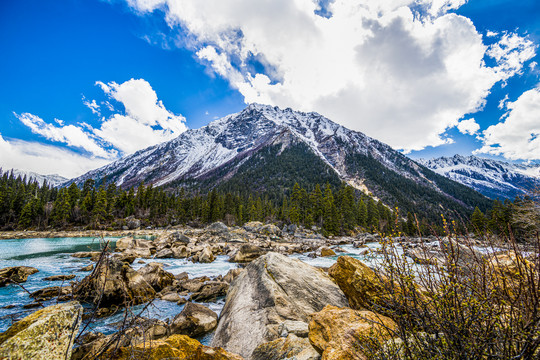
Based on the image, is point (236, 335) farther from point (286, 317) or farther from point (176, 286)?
point (176, 286)

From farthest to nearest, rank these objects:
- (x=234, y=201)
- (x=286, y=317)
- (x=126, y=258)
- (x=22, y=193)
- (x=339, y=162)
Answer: (x=339, y=162), (x=234, y=201), (x=22, y=193), (x=126, y=258), (x=286, y=317)

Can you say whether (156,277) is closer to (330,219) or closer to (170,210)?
(330,219)

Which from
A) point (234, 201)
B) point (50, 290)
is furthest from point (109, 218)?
point (50, 290)

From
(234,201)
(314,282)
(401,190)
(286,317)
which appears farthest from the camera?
(401,190)

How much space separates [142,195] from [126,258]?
68.7 m

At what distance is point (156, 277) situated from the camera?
12.3 meters

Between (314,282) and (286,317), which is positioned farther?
(314,282)

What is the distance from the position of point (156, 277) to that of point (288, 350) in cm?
1077

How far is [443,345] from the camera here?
239 centimetres

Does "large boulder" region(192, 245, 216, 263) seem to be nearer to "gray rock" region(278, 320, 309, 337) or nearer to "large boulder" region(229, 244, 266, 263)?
"large boulder" region(229, 244, 266, 263)

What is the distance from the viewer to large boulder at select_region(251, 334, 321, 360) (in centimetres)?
376

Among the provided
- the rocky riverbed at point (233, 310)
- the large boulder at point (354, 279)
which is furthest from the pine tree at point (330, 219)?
the large boulder at point (354, 279)

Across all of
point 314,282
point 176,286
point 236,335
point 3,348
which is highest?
point 3,348

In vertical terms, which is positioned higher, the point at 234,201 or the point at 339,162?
the point at 339,162
